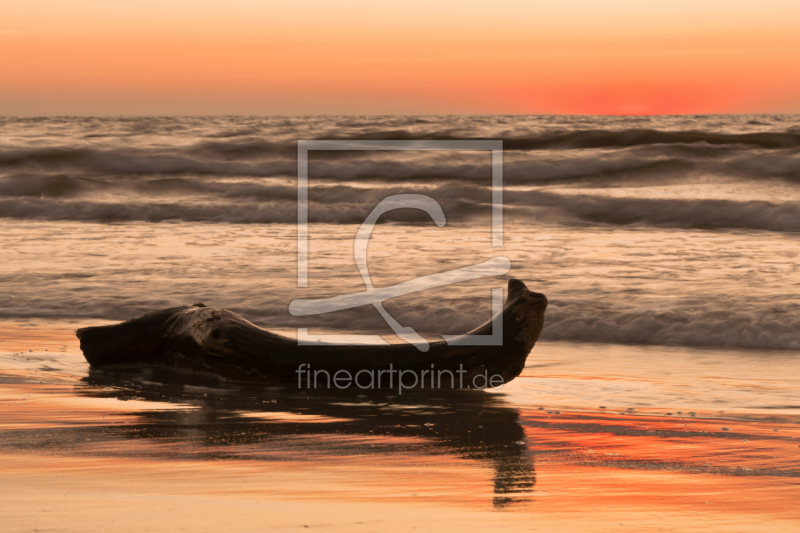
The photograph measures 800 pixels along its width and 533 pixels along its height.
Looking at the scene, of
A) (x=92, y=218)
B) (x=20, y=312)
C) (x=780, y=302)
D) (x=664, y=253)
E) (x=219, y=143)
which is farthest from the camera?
(x=219, y=143)

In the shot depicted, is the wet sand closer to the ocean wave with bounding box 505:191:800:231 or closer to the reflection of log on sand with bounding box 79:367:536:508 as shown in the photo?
the reflection of log on sand with bounding box 79:367:536:508

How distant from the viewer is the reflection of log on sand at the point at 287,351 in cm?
436

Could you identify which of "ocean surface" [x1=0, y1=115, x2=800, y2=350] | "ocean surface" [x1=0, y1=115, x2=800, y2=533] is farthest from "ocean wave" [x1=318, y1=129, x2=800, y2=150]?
"ocean surface" [x1=0, y1=115, x2=800, y2=533]

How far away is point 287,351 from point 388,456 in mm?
1322

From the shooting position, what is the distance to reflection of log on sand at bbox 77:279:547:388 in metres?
4.36

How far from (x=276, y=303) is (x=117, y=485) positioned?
4.49 meters

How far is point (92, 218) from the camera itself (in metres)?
16.2

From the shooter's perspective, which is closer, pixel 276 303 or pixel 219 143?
pixel 276 303

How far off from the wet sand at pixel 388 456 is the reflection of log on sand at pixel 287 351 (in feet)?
0.34

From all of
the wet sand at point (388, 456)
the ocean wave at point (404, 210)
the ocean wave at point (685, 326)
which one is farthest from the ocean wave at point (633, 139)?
the wet sand at point (388, 456)

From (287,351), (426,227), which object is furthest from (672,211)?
(287,351)

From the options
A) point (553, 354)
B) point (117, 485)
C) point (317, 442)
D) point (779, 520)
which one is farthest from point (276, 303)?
point (779, 520)

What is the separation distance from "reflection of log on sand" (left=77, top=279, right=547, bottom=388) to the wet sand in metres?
0.10

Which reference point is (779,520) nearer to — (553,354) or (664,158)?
(553,354)
